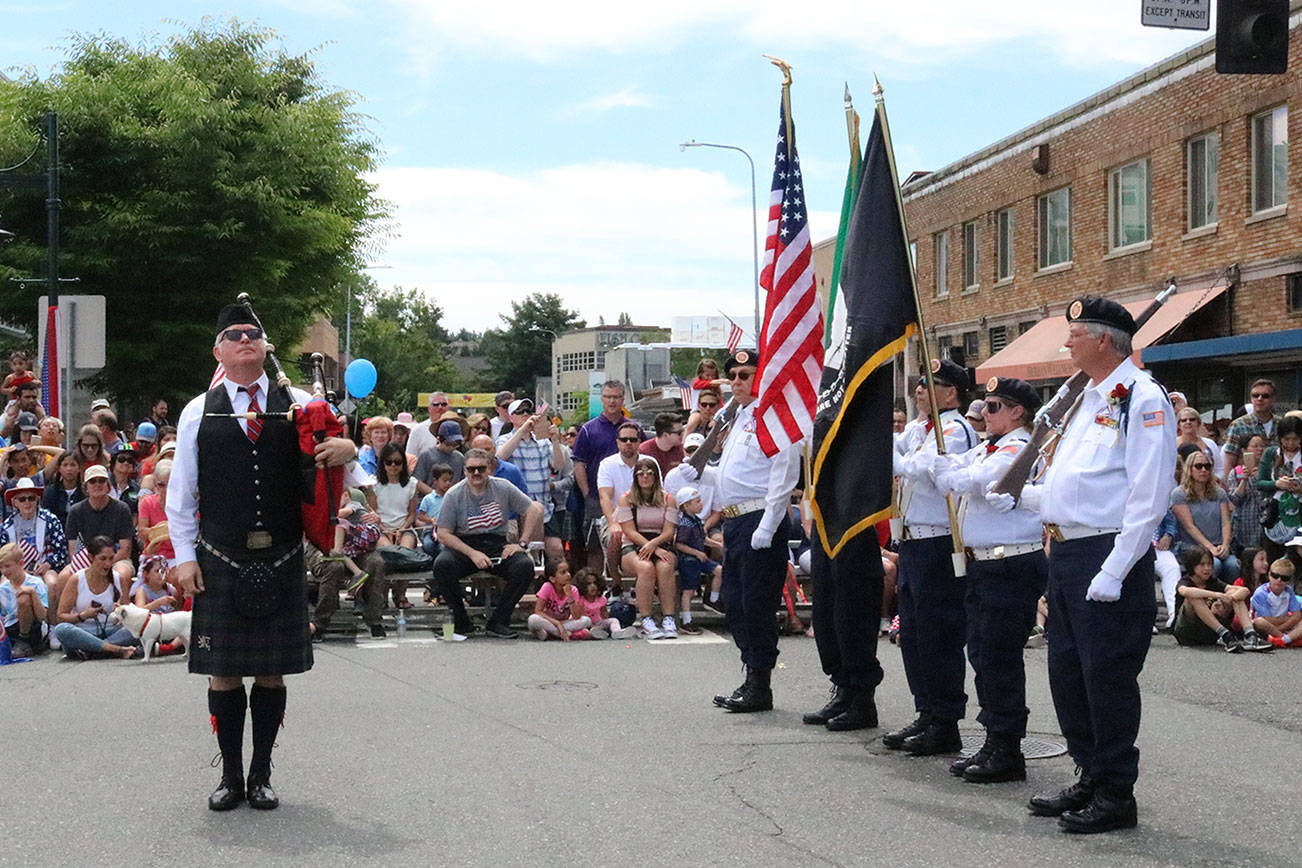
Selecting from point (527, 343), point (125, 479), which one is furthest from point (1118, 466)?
point (527, 343)

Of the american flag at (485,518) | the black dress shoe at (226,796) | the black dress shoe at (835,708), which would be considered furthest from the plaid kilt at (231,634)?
the american flag at (485,518)

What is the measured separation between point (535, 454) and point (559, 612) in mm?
2359

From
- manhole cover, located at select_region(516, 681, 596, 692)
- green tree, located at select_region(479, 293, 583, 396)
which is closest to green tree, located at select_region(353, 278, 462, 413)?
green tree, located at select_region(479, 293, 583, 396)

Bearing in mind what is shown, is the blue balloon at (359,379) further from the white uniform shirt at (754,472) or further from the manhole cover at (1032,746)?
the manhole cover at (1032,746)

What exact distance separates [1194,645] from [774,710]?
529cm

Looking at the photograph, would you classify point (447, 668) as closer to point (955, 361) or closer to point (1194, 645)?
point (955, 361)

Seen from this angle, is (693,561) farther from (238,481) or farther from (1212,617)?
(238,481)

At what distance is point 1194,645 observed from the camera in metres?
13.0

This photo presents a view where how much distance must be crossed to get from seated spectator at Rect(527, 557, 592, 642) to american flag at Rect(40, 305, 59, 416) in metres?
6.30

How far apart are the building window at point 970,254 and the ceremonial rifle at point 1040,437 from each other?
28.2 m

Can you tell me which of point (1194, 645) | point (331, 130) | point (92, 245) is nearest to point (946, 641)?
point (1194, 645)

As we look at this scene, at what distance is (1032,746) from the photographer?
315 inches

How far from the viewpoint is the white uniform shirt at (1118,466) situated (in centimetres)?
599

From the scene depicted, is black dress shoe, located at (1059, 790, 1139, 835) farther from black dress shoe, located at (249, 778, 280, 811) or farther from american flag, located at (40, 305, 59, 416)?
american flag, located at (40, 305, 59, 416)
